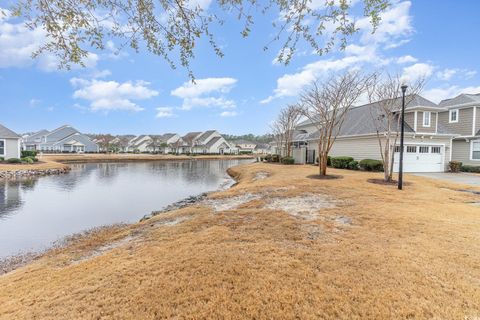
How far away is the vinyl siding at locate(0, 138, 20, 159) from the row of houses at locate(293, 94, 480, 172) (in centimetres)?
3529

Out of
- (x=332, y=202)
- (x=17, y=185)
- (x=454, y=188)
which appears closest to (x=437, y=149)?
(x=454, y=188)

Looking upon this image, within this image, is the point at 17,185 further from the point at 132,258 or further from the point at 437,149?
the point at 437,149

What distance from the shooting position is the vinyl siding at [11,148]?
27.8 metres

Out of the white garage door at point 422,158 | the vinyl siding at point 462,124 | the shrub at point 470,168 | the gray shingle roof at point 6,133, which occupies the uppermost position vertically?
the vinyl siding at point 462,124

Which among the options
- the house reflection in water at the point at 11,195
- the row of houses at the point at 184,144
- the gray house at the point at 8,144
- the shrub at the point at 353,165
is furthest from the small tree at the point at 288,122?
the row of houses at the point at 184,144

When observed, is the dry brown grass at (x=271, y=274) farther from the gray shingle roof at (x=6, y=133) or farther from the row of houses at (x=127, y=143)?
A: the row of houses at (x=127, y=143)

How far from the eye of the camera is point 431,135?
19406 mm

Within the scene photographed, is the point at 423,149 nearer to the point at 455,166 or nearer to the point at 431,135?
the point at 431,135

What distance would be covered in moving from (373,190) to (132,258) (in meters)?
10.3

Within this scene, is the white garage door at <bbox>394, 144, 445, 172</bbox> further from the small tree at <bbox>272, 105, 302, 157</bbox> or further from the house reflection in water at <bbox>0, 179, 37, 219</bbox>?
the house reflection in water at <bbox>0, 179, 37, 219</bbox>

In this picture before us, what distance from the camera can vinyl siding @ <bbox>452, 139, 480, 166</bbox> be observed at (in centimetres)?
2072

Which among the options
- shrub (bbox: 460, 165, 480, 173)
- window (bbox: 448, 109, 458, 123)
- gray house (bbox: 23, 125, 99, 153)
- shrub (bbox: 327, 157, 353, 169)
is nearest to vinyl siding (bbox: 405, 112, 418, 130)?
shrub (bbox: 327, 157, 353, 169)

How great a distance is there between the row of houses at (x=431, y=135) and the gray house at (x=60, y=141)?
2428 inches

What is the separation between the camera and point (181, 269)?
3.75m
